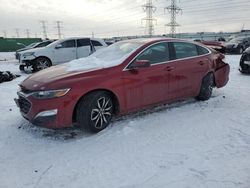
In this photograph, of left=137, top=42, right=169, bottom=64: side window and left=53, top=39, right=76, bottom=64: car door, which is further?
left=53, top=39, right=76, bottom=64: car door

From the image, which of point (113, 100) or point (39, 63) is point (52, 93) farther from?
point (39, 63)

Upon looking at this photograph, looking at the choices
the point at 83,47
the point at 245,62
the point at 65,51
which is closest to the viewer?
the point at 245,62

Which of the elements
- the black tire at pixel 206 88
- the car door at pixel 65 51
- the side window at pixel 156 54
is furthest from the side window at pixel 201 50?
the car door at pixel 65 51

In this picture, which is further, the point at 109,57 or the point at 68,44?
the point at 68,44

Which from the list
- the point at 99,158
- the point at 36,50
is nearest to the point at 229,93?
the point at 99,158

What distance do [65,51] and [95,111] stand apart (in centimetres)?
925

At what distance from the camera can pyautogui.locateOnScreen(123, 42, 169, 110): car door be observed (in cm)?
519

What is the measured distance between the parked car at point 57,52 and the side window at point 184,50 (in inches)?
312

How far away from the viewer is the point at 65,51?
44.1ft

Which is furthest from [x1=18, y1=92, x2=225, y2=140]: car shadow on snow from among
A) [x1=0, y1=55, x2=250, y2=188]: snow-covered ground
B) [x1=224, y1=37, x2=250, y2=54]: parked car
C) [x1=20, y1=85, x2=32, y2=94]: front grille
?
[x1=224, y1=37, x2=250, y2=54]: parked car

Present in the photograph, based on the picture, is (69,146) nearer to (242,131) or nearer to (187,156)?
(187,156)

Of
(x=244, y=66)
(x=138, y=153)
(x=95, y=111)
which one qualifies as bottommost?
(x=138, y=153)

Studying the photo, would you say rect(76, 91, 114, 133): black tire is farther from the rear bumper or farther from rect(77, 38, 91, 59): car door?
rect(77, 38, 91, 59): car door

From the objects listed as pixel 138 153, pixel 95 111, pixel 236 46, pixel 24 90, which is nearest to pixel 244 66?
pixel 95 111
